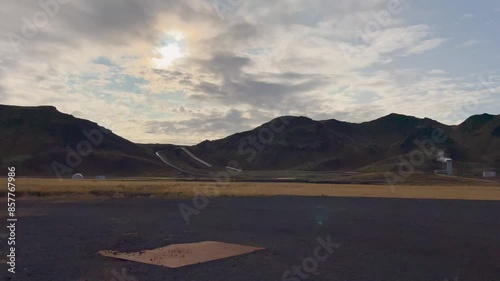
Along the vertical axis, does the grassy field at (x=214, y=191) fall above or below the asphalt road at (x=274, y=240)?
above

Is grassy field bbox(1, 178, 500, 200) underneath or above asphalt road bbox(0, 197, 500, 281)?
above

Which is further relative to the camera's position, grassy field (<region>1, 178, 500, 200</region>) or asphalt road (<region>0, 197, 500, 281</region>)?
grassy field (<region>1, 178, 500, 200</region>)

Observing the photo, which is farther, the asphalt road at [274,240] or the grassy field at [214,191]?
the grassy field at [214,191]

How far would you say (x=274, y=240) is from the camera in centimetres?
2122

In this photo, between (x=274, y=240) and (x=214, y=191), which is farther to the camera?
(x=214, y=191)

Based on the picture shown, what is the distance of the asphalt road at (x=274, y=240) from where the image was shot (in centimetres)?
1441

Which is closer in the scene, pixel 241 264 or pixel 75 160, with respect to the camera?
pixel 241 264

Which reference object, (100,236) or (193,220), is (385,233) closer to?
(193,220)

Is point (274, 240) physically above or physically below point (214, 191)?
below

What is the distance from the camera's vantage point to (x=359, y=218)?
3066 cm

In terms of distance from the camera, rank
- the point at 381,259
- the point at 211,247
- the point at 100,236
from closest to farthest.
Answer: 1. the point at 381,259
2. the point at 211,247
3. the point at 100,236

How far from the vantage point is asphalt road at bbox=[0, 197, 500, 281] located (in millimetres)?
14406

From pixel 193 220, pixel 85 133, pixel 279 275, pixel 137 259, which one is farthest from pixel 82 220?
pixel 85 133

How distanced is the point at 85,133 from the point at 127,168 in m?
43.4
